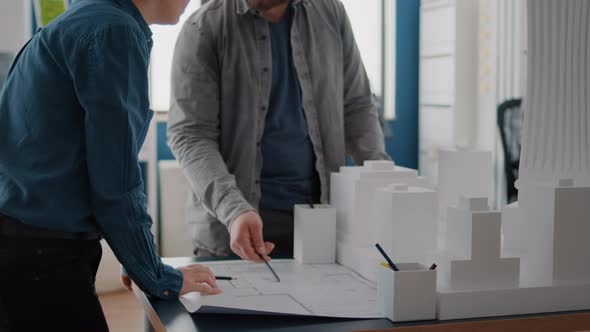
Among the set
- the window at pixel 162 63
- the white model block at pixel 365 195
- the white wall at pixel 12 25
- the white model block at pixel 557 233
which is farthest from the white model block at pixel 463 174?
the window at pixel 162 63

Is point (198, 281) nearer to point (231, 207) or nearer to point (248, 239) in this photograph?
point (248, 239)

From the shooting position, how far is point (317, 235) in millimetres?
1704

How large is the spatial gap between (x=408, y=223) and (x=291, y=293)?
268 mm

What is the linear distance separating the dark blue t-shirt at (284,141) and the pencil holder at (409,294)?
0.85 meters

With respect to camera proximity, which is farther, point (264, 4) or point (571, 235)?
point (264, 4)

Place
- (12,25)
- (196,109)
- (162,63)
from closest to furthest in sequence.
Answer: (196,109) < (12,25) < (162,63)

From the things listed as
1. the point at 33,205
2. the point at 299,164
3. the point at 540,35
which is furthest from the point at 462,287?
the point at 299,164

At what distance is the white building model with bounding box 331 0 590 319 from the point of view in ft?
4.10

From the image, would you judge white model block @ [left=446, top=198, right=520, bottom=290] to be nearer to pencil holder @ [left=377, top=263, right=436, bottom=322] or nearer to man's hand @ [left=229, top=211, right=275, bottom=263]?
pencil holder @ [left=377, top=263, right=436, bottom=322]

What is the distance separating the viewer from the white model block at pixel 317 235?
1703 mm

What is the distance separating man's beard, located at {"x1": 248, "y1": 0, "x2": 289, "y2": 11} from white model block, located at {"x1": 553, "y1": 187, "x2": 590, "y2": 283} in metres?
0.98

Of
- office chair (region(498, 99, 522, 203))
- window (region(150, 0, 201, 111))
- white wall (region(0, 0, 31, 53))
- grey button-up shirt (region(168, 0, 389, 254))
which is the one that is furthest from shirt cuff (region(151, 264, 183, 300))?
window (region(150, 0, 201, 111))

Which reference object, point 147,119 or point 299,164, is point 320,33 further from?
point 147,119

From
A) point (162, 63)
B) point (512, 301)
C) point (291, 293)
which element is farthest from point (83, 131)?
point (162, 63)
